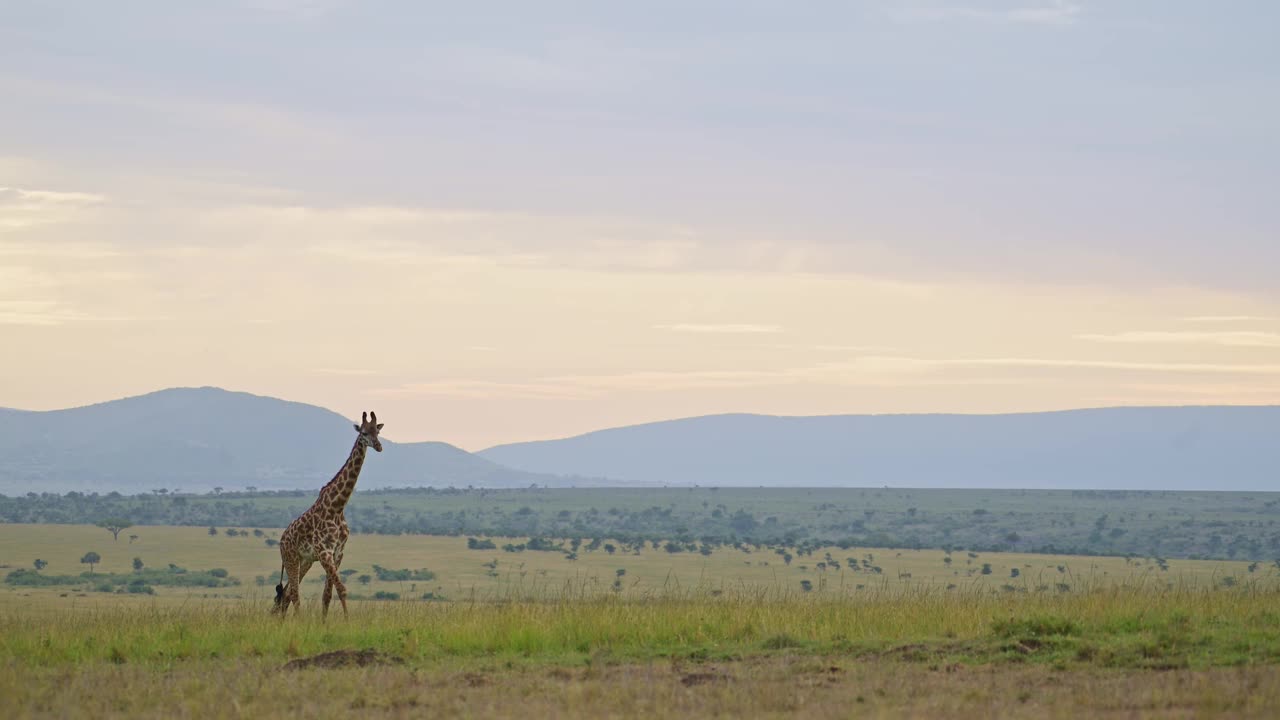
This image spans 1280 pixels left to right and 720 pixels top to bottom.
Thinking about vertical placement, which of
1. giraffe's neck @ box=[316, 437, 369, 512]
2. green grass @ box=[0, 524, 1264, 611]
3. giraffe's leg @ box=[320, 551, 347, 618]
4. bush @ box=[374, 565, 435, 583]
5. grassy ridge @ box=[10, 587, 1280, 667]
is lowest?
bush @ box=[374, 565, 435, 583]

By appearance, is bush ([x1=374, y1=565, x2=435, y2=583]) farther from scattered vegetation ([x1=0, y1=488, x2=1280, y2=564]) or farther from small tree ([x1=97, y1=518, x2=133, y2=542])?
small tree ([x1=97, y1=518, x2=133, y2=542])

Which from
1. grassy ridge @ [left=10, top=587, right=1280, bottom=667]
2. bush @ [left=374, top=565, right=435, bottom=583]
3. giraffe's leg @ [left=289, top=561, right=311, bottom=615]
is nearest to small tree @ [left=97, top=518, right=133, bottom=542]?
bush @ [left=374, top=565, right=435, bottom=583]

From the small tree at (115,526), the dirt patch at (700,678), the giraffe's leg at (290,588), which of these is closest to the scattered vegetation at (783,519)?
the small tree at (115,526)

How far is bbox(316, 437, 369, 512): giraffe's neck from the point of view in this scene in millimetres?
19641

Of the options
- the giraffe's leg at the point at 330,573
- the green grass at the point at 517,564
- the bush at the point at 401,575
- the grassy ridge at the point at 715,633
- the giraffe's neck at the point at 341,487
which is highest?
the giraffe's neck at the point at 341,487

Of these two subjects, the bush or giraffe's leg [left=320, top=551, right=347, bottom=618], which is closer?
giraffe's leg [left=320, top=551, right=347, bottom=618]

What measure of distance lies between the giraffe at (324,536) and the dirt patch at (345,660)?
11.3 ft

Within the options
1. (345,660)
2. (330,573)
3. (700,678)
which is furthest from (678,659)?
(330,573)

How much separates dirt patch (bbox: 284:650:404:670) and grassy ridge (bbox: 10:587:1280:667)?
0.31 meters

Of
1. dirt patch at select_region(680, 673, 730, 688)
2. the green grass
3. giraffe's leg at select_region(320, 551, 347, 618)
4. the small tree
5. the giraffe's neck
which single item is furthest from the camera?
the small tree

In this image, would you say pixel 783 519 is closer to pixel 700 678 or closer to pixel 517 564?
pixel 517 564

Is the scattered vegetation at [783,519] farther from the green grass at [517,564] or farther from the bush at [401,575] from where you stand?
the bush at [401,575]

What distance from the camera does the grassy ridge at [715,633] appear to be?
1520 cm

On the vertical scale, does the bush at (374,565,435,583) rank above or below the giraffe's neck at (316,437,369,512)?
below
